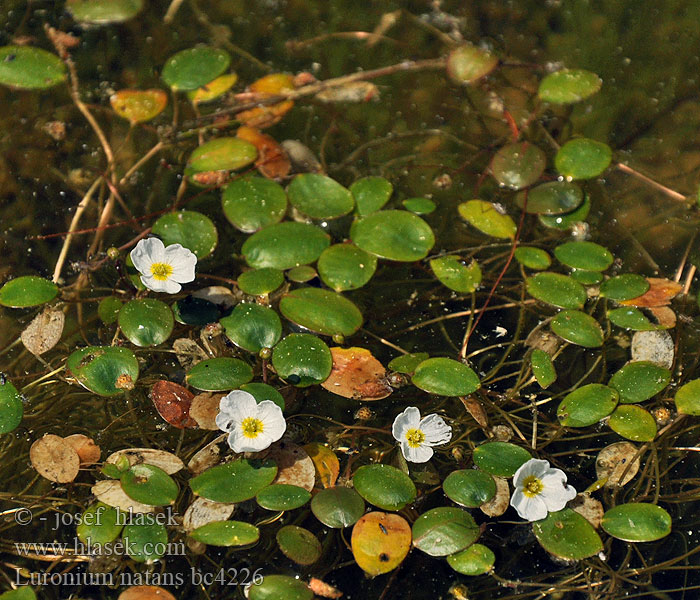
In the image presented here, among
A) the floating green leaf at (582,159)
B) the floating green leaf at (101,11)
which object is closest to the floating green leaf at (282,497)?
the floating green leaf at (582,159)

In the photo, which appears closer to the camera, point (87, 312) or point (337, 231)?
point (87, 312)

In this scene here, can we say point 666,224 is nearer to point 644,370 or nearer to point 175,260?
point 644,370

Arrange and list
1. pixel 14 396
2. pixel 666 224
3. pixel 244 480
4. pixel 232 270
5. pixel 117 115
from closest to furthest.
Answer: pixel 244 480, pixel 14 396, pixel 232 270, pixel 666 224, pixel 117 115

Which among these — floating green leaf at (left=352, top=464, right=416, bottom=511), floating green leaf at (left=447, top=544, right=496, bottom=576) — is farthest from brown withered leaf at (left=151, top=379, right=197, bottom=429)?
floating green leaf at (left=447, top=544, right=496, bottom=576)

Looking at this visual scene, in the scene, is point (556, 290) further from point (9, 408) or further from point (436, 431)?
point (9, 408)

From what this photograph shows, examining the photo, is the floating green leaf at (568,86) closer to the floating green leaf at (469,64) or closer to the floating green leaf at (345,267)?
the floating green leaf at (469,64)

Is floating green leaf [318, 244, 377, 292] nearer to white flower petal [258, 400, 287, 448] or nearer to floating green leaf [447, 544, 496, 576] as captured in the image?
white flower petal [258, 400, 287, 448]

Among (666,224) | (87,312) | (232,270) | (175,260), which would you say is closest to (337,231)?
(232,270)
